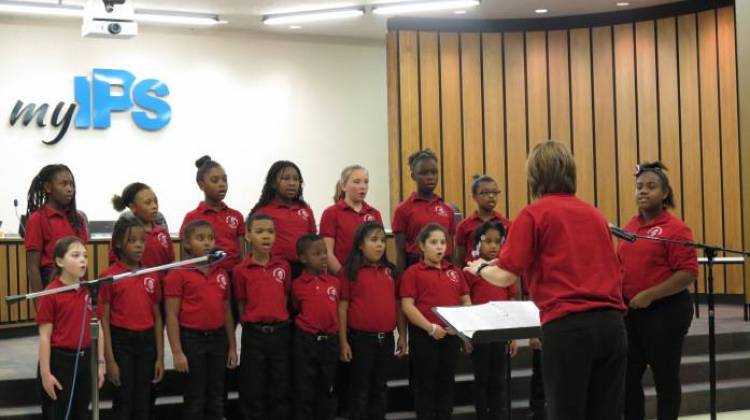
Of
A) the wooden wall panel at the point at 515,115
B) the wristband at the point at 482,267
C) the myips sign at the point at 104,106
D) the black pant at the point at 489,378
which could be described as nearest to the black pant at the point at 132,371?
the black pant at the point at 489,378

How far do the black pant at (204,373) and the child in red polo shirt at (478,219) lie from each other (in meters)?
1.66

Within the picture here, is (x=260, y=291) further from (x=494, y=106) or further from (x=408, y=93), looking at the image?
(x=494, y=106)

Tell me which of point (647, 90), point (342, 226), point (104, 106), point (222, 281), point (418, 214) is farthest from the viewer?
point (104, 106)

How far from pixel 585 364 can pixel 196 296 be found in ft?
8.26

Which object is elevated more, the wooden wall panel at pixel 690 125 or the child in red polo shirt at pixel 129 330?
the wooden wall panel at pixel 690 125

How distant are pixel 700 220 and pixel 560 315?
715cm

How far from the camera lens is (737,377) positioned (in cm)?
721

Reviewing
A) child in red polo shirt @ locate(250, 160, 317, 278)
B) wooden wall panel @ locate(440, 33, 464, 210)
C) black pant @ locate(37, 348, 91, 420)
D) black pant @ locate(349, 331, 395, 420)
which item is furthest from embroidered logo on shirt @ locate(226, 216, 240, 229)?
wooden wall panel @ locate(440, 33, 464, 210)

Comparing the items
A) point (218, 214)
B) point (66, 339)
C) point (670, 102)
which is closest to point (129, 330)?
point (66, 339)

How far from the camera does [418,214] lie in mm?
6168

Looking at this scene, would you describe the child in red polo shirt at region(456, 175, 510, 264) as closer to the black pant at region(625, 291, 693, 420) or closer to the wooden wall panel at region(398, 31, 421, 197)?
the black pant at region(625, 291, 693, 420)

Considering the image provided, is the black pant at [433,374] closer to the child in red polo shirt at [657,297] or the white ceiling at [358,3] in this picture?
the child in red polo shirt at [657,297]

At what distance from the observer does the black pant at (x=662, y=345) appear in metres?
5.02

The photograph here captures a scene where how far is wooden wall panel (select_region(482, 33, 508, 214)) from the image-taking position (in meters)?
10.9
